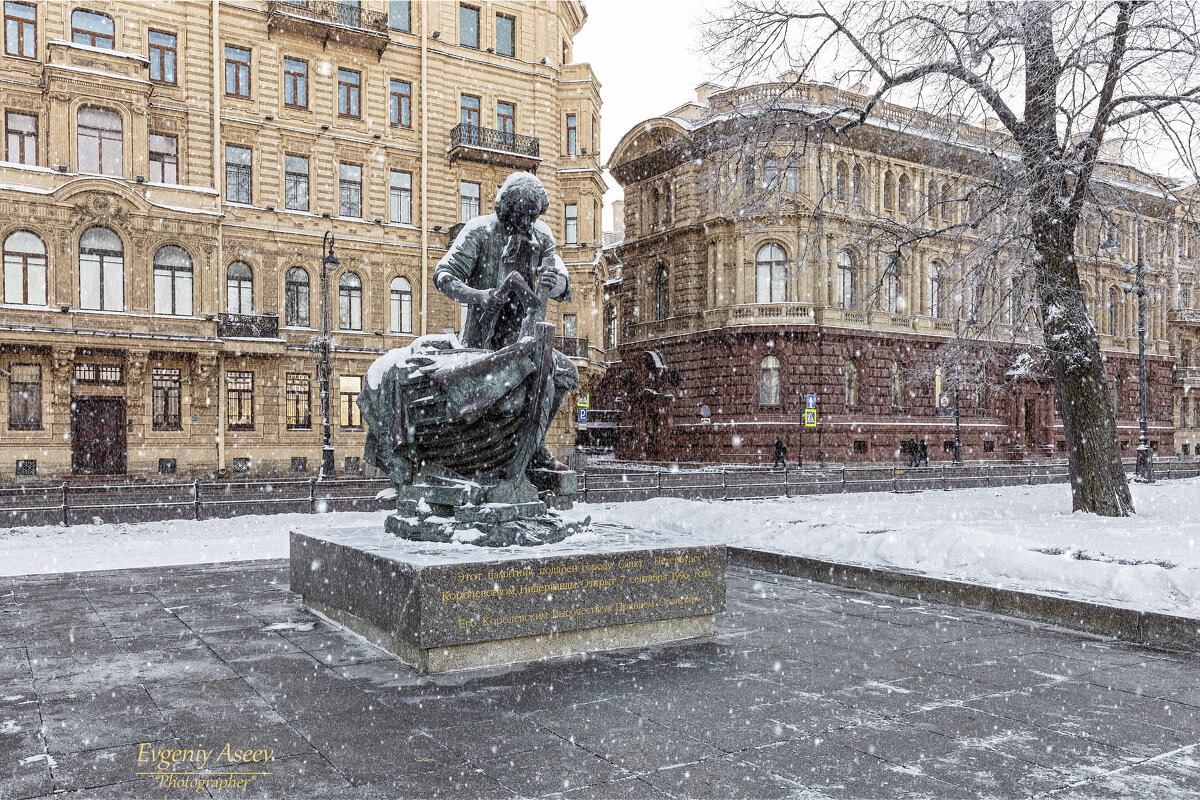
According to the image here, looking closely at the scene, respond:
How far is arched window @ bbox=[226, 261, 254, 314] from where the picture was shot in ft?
111

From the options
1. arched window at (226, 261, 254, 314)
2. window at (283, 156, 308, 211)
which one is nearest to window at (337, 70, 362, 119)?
window at (283, 156, 308, 211)

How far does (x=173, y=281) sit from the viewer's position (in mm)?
31906

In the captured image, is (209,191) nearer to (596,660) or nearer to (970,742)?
(596,660)

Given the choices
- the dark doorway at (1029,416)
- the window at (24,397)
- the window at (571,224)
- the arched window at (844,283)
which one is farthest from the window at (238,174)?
the dark doorway at (1029,416)

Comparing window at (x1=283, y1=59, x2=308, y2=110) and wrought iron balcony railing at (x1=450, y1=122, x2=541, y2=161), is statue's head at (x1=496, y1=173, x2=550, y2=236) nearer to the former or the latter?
wrought iron balcony railing at (x1=450, y1=122, x2=541, y2=161)

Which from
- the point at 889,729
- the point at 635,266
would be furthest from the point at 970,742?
the point at 635,266

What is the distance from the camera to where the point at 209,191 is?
32312mm

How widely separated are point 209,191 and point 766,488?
2231 cm

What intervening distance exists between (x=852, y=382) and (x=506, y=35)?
2268 cm

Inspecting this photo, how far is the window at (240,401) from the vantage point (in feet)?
109

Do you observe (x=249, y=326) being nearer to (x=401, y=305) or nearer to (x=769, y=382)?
(x=401, y=305)

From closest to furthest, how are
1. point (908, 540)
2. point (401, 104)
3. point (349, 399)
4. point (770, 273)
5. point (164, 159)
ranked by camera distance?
point (908, 540) → point (164, 159) → point (349, 399) → point (401, 104) → point (770, 273)

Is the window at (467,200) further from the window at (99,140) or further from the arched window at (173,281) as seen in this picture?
the window at (99,140)

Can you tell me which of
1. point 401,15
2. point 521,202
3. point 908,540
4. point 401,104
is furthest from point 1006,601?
point 401,15
